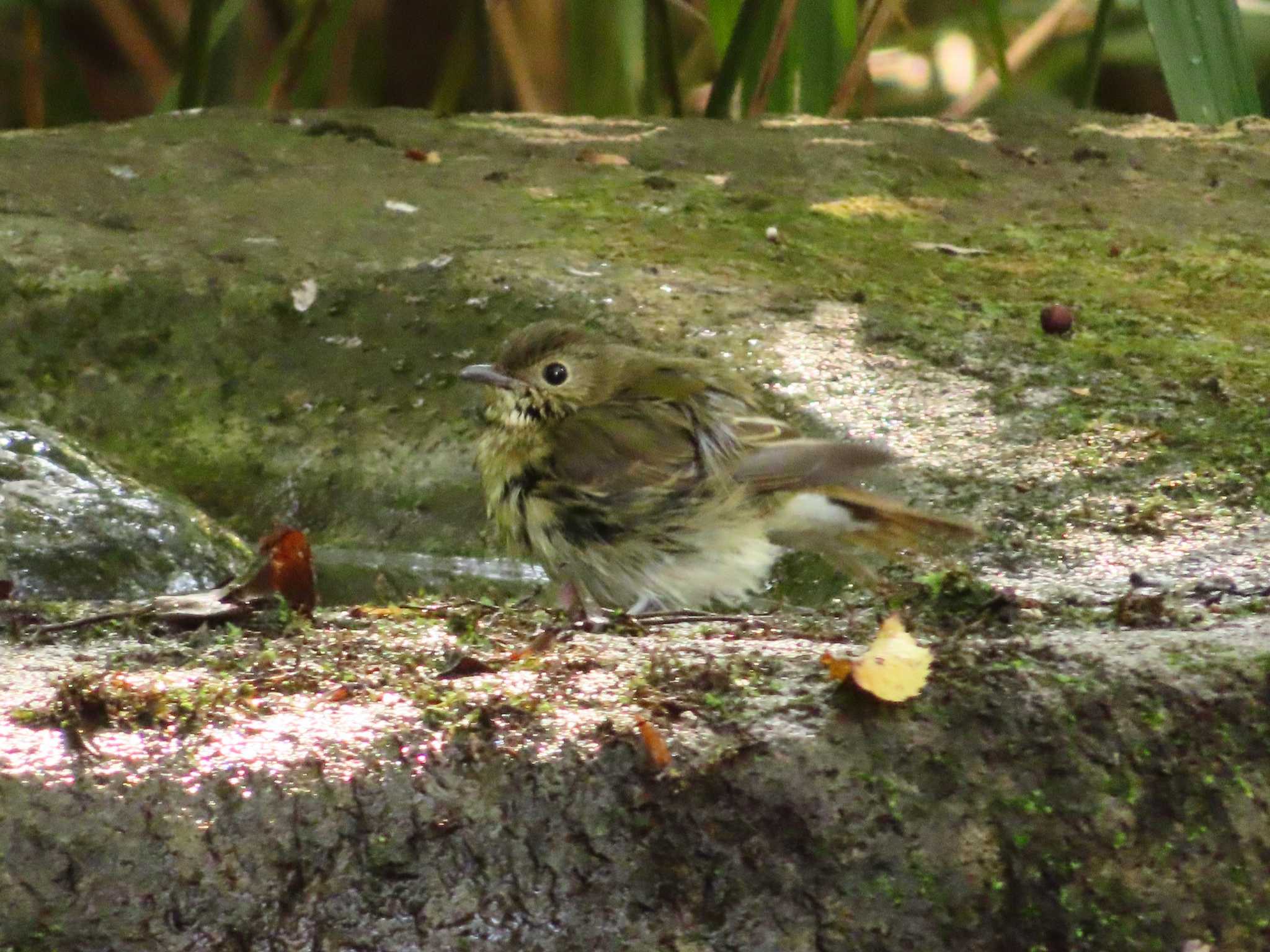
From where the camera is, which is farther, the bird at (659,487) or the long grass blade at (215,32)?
the long grass blade at (215,32)

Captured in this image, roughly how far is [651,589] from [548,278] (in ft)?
4.30

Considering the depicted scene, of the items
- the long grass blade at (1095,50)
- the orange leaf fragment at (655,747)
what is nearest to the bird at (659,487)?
the orange leaf fragment at (655,747)

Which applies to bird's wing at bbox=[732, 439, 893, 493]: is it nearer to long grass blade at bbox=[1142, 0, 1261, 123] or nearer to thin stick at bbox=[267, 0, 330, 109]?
long grass blade at bbox=[1142, 0, 1261, 123]

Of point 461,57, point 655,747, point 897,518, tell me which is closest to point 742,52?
point 461,57

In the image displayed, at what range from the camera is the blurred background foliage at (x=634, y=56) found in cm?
645

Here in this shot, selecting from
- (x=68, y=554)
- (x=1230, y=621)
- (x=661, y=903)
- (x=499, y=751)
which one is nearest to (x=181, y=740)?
(x=499, y=751)

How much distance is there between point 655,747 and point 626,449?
1425 mm

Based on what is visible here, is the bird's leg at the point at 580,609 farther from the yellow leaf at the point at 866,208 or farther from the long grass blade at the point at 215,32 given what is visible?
the long grass blade at the point at 215,32

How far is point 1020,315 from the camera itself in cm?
471

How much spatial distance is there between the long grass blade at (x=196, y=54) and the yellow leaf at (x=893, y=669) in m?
4.88

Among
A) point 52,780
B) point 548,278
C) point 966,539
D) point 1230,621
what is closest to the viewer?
point 52,780

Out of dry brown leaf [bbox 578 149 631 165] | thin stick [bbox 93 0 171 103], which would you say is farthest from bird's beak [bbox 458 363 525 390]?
thin stick [bbox 93 0 171 103]

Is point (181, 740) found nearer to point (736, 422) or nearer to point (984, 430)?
point (736, 422)

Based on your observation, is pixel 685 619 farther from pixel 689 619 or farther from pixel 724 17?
pixel 724 17
